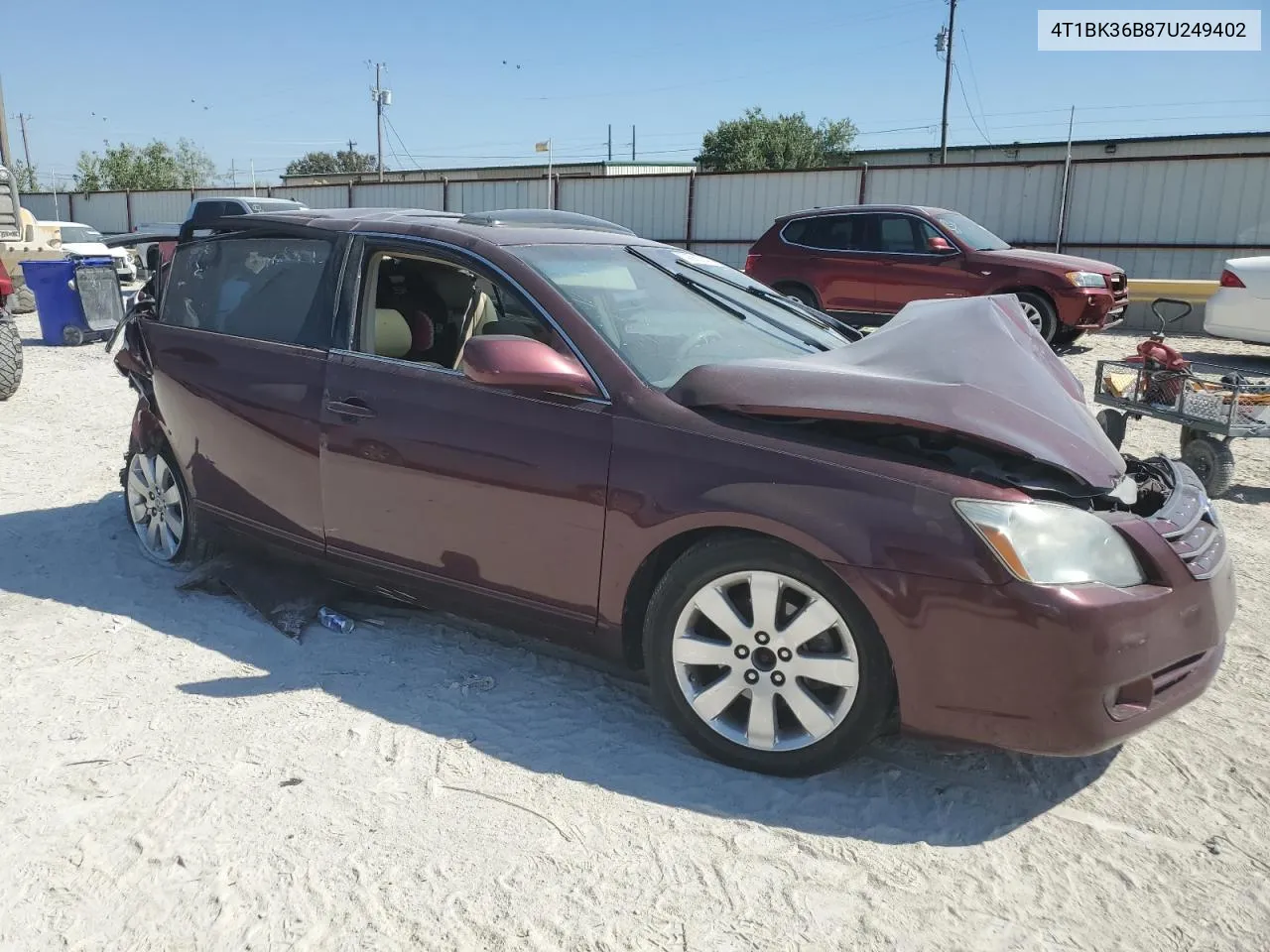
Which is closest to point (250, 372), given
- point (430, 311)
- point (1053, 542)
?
point (430, 311)

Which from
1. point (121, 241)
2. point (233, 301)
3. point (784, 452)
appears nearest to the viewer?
point (784, 452)

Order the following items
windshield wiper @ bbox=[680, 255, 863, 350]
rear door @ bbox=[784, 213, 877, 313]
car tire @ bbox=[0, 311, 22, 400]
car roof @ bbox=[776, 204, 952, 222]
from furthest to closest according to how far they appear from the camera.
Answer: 1. rear door @ bbox=[784, 213, 877, 313]
2. car roof @ bbox=[776, 204, 952, 222]
3. car tire @ bbox=[0, 311, 22, 400]
4. windshield wiper @ bbox=[680, 255, 863, 350]

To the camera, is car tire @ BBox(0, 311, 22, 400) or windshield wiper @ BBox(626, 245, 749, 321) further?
car tire @ BBox(0, 311, 22, 400)

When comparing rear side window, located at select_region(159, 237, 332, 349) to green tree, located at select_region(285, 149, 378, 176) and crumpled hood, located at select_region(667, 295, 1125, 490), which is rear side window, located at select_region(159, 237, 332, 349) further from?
green tree, located at select_region(285, 149, 378, 176)

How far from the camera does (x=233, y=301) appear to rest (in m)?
4.19

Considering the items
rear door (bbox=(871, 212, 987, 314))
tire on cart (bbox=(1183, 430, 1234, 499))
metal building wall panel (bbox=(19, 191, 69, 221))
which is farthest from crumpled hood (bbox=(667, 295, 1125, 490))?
metal building wall panel (bbox=(19, 191, 69, 221))

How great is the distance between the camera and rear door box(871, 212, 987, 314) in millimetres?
11320

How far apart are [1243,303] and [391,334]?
9.72 meters

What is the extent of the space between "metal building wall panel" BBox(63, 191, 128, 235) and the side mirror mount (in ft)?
114

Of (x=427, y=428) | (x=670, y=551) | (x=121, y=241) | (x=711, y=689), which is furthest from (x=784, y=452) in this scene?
(x=121, y=241)

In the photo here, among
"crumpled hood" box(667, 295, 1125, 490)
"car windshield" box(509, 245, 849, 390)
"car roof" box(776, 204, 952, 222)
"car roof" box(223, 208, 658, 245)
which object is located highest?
"car roof" box(776, 204, 952, 222)

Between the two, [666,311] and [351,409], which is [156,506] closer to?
[351,409]

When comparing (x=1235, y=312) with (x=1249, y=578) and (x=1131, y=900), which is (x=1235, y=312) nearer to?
(x=1249, y=578)

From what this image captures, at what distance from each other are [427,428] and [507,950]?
5.77ft
